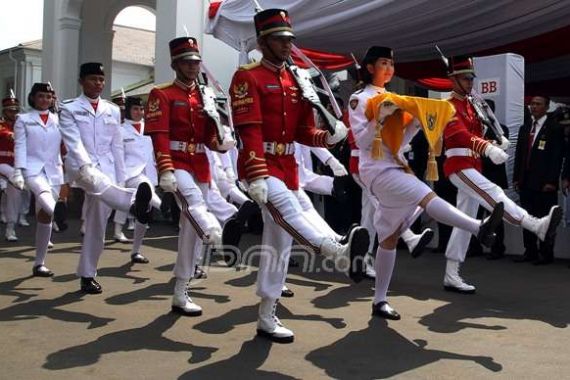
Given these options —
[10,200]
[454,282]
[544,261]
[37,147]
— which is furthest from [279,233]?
[10,200]

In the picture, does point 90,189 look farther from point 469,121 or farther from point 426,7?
point 426,7

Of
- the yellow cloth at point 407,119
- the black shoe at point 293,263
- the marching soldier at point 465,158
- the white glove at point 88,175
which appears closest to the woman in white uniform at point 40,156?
the white glove at point 88,175

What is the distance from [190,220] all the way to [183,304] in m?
0.65

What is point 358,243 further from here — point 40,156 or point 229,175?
point 229,175

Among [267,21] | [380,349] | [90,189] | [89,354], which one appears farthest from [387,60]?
[89,354]

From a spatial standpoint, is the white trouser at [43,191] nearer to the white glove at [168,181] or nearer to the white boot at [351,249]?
the white glove at [168,181]

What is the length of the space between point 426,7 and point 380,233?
499cm

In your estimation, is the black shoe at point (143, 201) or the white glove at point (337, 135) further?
the black shoe at point (143, 201)

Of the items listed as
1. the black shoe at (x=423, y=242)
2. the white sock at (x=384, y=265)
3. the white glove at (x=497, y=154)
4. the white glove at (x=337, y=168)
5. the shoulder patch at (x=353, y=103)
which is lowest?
the white sock at (x=384, y=265)

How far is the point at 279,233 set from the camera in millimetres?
4496

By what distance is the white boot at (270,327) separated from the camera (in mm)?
4441

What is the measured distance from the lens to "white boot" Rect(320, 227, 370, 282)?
3.99 m

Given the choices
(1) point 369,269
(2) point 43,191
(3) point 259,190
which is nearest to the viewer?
(3) point 259,190

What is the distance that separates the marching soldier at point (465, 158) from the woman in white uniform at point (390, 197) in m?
0.93
